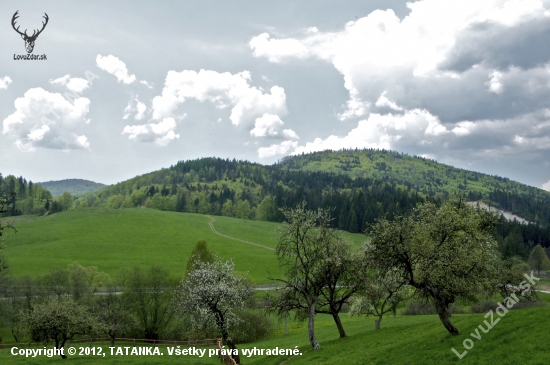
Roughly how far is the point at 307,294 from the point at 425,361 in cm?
1407

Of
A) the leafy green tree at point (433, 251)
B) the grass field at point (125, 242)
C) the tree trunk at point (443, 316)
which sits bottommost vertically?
the grass field at point (125, 242)

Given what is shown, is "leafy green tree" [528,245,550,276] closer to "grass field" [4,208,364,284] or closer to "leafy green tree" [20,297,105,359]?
"grass field" [4,208,364,284]

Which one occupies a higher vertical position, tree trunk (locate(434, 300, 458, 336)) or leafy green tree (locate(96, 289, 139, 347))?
tree trunk (locate(434, 300, 458, 336))

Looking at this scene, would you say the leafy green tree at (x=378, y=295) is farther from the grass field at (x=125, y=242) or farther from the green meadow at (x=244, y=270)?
the grass field at (x=125, y=242)

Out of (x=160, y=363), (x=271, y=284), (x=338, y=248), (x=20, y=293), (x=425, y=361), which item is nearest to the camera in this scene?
(x=425, y=361)

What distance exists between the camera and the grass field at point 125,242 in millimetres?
113062

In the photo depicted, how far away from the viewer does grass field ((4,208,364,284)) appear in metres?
113

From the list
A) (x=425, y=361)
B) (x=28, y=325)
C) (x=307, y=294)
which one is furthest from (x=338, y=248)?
(x=28, y=325)

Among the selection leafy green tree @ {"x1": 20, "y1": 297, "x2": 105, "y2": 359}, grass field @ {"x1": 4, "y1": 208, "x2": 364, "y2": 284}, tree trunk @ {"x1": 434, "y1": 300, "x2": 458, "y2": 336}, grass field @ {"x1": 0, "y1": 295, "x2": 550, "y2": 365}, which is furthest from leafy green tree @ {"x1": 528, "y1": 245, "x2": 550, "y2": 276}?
leafy green tree @ {"x1": 20, "y1": 297, "x2": 105, "y2": 359}

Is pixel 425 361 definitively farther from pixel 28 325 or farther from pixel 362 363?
pixel 28 325

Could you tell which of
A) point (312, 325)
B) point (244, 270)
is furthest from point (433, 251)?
point (244, 270)

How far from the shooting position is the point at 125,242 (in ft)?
450

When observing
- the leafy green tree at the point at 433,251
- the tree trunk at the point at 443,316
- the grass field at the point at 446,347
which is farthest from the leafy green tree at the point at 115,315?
the tree trunk at the point at 443,316

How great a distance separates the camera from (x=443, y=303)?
24.7m
